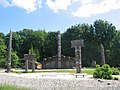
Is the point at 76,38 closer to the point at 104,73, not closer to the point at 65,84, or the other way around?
the point at 104,73

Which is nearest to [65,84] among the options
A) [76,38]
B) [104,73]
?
[104,73]

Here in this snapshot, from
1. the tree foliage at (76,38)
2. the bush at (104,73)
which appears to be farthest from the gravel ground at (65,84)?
the tree foliage at (76,38)

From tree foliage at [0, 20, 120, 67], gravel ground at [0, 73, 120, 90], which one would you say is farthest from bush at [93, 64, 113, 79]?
tree foliage at [0, 20, 120, 67]

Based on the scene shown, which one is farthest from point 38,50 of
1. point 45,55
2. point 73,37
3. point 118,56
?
point 118,56

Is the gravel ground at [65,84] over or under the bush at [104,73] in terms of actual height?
under

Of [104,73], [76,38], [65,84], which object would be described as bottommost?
[65,84]

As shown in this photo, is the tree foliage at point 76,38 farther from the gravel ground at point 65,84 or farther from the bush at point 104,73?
the gravel ground at point 65,84

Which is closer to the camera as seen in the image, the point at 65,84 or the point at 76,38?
the point at 65,84

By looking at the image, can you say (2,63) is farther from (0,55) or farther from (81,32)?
(81,32)

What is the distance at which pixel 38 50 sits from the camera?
89.5 m

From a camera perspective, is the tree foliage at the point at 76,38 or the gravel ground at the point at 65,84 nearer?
the gravel ground at the point at 65,84

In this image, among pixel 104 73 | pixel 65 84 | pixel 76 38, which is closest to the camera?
pixel 65 84

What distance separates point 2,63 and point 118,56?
95.3ft

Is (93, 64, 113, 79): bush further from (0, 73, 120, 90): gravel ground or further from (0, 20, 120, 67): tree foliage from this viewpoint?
(0, 20, 120, 67): tree foliage
